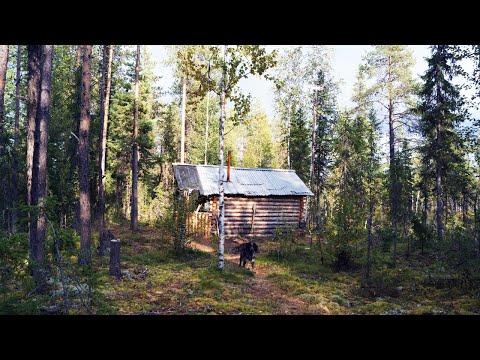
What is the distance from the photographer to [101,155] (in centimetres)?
1617

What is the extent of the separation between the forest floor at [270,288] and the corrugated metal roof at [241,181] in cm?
665

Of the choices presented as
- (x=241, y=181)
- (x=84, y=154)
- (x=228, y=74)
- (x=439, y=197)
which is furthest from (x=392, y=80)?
(x=84, y=154)

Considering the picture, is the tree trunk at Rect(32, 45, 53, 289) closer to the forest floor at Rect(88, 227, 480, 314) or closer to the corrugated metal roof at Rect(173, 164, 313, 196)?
the forest floor at Rect(88, 227, 480, 314)

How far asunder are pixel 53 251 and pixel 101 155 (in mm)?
10798

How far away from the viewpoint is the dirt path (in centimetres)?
801

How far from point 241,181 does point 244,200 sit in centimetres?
162

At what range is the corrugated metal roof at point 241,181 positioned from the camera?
2058 cm

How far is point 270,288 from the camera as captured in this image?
10250 mm

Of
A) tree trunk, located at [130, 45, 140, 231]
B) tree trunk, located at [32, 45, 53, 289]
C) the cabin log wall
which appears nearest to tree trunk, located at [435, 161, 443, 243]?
the cabin log wall

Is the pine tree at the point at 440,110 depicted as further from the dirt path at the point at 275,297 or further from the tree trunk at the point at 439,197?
the dirt path at the point at 275,297

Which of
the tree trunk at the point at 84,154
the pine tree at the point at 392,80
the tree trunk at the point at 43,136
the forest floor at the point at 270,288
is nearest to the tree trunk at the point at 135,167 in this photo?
the forest floor at the point at 270,288

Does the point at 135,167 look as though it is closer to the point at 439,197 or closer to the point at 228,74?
the point at 228,74
